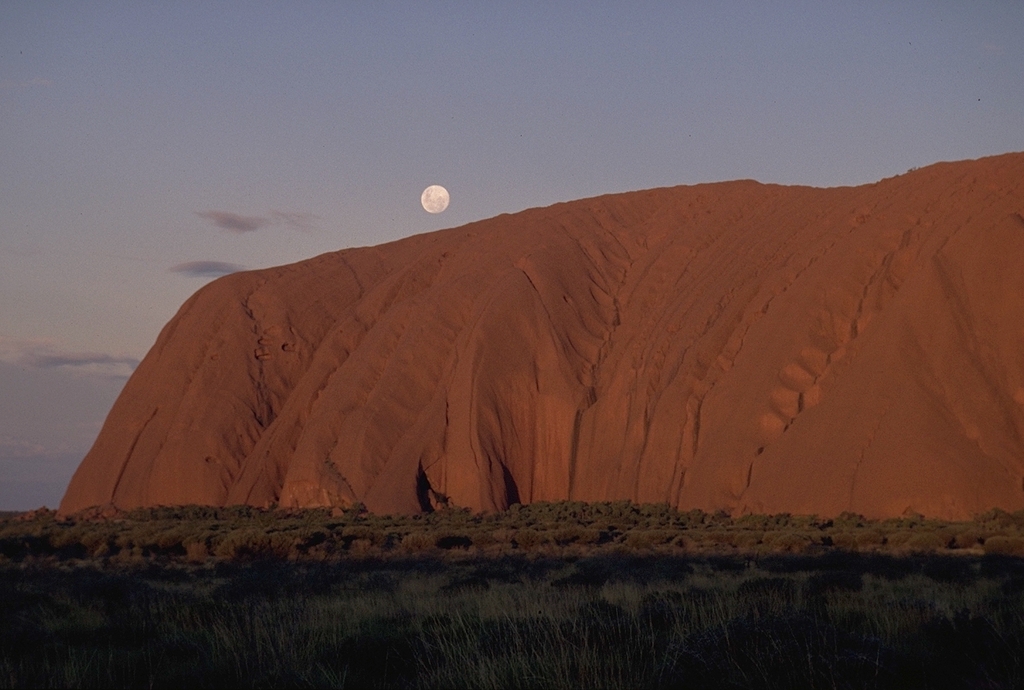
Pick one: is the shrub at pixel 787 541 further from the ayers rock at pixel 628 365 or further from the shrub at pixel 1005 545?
the ayers rock at pixel 628 365

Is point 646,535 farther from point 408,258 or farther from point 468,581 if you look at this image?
point 408,258

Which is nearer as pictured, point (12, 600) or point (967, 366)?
point (12, 600)

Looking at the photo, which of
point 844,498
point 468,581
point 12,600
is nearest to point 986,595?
point 468,581

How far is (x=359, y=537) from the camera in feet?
97.0

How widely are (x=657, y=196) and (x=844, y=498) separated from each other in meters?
29.8

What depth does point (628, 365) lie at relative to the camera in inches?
1700

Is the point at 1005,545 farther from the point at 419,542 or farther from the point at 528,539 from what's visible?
the point at 419,542

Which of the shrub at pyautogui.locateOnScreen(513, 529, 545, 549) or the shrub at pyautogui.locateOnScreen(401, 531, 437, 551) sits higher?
the shrub at pyautogui.locateOnScreen(401, 531, 437, 551)

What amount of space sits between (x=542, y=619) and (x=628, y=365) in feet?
113

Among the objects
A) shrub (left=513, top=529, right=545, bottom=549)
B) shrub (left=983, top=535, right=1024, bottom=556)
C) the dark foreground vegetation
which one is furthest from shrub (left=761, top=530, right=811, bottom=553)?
shrub (left=513, top=529, right=545, bottom=549)

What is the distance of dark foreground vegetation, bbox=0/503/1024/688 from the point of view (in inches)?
289

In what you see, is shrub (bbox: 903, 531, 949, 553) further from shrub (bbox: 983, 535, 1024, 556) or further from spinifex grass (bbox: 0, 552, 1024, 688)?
spinifex grass (bbox: 0, 552, 1024, 688)

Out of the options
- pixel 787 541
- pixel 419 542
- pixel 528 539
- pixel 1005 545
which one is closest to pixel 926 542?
pixel 1005 545

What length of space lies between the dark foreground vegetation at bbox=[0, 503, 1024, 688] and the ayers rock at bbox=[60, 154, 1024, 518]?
8.63m
